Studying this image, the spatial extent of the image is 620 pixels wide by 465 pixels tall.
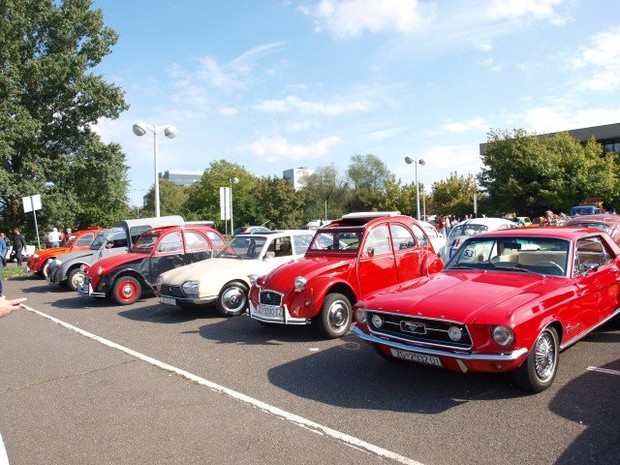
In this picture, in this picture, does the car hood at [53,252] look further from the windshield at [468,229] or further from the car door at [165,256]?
the windshield at [468,229]

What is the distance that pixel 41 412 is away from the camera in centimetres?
491

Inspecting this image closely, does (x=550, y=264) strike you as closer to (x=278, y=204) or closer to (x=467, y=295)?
(x=467, y=295)

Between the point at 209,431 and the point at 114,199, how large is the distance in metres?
30.1

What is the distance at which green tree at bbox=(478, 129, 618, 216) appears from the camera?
33719mm

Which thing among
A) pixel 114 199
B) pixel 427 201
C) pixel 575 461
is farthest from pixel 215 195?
pixel 575 461

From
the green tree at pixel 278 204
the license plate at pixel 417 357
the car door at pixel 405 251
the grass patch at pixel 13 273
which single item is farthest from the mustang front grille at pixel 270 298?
the green tree at pixel 278 204

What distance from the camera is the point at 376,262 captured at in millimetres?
7859

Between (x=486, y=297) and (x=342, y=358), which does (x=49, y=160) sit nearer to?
(x=342, y=358)

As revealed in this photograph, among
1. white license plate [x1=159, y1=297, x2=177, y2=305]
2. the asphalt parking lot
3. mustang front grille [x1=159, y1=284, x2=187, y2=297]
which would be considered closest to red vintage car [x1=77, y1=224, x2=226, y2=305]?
mustang front grille [x1=159, y1=284, x2=187, y2=297]

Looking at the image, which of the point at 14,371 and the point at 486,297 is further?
the point at 14,371

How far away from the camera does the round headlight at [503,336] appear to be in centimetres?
432

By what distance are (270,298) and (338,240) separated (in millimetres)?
1619

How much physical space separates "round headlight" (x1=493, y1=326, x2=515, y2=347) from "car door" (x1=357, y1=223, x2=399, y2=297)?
3.27 metres

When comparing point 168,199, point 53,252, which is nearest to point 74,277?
point 53,252
